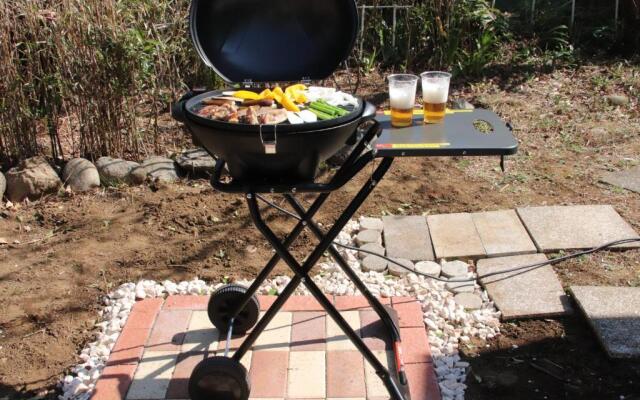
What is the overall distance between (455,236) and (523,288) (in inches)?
24.2

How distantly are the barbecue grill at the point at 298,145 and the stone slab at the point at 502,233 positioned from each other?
1.27 metres

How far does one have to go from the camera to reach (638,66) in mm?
6426

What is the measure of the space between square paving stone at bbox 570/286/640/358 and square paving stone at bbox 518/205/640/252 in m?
0.50

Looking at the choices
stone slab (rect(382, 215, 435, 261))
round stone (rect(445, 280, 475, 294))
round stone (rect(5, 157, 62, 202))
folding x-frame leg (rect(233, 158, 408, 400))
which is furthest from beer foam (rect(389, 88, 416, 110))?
round stone (rect(5, 157, 62, 202))

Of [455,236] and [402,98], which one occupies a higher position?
[402,98]

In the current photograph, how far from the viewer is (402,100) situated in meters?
2.60

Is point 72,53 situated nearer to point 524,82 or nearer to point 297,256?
point 297,256

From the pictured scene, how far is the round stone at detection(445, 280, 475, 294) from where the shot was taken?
3558mm

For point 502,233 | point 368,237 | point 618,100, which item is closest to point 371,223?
point 368,237

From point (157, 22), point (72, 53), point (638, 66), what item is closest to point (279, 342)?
point (72, 53)

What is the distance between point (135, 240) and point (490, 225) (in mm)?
2078

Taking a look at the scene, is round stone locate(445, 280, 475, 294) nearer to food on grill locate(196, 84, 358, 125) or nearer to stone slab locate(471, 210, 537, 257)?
stone slab locate(471, 210, 537, 257)

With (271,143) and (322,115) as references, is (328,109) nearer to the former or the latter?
(322,115)

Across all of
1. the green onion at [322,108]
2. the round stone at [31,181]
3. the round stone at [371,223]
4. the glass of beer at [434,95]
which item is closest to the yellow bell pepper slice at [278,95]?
the green onion at [322,108]
